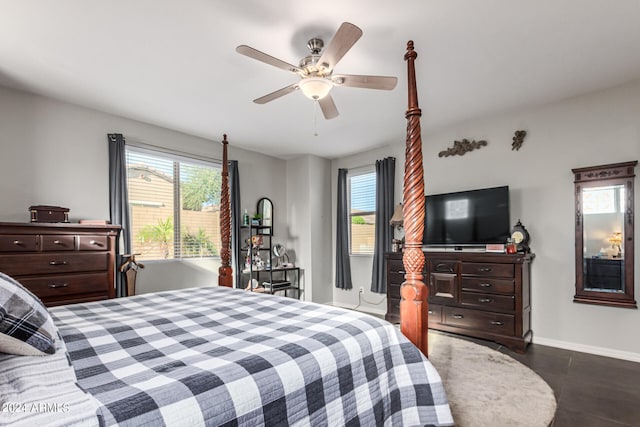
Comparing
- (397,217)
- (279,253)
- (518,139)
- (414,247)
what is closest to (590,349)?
(518,139)

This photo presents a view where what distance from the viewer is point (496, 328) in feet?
11.1

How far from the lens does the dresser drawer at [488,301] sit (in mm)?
3332

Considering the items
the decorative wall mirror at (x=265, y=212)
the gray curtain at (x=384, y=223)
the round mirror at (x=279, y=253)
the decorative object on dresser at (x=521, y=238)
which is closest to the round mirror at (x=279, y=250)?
the round mirror at (x=279, y=253)

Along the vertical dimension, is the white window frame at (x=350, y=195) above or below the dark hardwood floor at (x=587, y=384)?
above

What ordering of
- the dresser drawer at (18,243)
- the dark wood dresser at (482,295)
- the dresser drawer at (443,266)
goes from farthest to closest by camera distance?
1. the dresser drawer at (443,266)
2. the dark wood dresser at (482,295)
3. the dresser drawer at (18,243)

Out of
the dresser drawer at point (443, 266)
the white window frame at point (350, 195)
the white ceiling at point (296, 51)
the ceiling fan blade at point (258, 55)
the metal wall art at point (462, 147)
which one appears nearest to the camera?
the ceiling fan blade at point (258, 55)

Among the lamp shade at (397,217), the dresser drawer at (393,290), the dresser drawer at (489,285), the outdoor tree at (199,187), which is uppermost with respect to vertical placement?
the outdoor tree at (199,187)

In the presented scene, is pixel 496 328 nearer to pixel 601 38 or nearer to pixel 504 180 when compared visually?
pixel 504 180

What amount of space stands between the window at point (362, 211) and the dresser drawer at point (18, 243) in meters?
3.98

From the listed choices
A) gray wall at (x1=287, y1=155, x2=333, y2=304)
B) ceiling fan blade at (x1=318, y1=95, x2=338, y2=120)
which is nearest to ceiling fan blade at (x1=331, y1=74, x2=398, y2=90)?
ceiling fan blade at (x1=318, y1=95, x2=338, y2=120)

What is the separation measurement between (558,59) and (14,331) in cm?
359

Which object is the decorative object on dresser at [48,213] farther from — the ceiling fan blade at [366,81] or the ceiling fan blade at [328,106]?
the ceiling fan blade at [366,81]

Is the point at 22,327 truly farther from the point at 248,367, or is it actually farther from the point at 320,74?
the point at 320,74

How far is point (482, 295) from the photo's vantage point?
3500 mm
